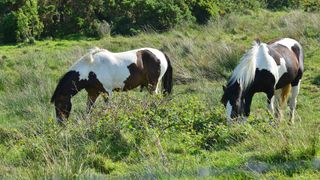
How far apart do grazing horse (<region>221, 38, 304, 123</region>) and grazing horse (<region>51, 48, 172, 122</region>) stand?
2.53 m

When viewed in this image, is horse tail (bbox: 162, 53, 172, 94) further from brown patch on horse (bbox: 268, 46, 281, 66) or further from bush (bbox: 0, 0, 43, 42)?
bush (bbox: 0, 0, 43, 42)

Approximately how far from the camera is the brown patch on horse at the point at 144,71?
38.0ft

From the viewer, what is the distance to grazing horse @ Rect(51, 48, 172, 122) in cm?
1078

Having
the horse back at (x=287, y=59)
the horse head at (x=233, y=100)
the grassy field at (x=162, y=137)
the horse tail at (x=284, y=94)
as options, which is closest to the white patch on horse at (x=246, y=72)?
the horse head at (x=233, y=100)

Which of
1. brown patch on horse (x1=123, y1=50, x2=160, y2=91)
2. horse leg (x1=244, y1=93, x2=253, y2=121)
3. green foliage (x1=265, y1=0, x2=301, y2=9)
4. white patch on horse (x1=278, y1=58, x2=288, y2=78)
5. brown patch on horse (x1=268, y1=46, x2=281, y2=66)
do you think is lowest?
green foliage (x1=265, y1=0, x2=301, y2=9)

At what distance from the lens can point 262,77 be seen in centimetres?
898

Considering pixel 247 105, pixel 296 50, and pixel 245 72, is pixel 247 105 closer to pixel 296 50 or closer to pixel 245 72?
pixel 245 72

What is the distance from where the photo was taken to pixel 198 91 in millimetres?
12734

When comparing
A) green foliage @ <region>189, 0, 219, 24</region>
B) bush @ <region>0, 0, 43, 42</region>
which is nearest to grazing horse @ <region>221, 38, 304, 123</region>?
bush @ <region>0, 0, 43, 42</region>

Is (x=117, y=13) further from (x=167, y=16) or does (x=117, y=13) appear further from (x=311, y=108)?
(x=311, y=108)

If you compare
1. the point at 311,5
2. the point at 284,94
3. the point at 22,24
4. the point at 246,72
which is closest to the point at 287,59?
the point at 284,94

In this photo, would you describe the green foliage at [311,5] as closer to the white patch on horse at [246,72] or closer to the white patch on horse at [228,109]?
the white patch on horse at [246,72]

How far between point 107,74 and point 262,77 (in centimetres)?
353

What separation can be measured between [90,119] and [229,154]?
2341mm
